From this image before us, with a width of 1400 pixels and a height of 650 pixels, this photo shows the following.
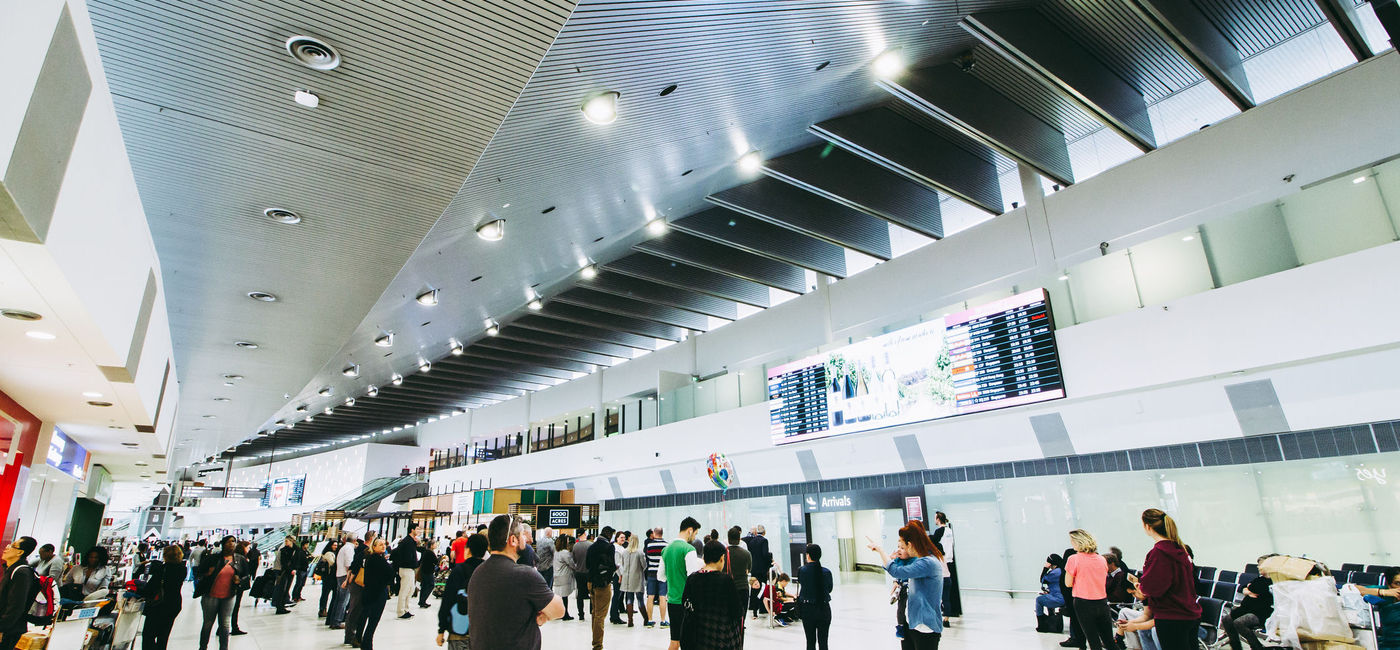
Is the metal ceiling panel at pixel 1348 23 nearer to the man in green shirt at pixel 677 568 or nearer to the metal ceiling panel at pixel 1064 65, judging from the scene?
the metal ceiling panel at pixel 1064 65

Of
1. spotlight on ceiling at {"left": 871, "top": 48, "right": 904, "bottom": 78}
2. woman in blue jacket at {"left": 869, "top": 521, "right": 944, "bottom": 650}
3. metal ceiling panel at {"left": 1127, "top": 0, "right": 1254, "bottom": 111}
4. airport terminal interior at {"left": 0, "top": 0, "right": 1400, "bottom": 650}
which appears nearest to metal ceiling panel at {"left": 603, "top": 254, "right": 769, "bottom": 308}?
airport terminal interior at {"left": 0, "top": 0, "right": 1400, "bottom": 650}

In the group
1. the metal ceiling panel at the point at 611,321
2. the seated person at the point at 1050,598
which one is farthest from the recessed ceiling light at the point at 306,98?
the metal ceiling panel at the point at 611,321

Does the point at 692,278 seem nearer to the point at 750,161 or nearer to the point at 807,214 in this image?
the point at 807,214

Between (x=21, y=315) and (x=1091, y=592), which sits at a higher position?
(x=21, y=315)

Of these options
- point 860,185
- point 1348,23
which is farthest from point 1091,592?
point 1348,23

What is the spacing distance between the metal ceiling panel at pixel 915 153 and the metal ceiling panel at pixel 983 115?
593 millimetres

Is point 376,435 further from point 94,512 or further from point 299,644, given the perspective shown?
point 299,644

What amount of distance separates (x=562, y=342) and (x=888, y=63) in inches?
534

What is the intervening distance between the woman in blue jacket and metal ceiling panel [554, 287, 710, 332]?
11.3 metres

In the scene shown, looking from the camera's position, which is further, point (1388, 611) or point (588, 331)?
point (588, 331)

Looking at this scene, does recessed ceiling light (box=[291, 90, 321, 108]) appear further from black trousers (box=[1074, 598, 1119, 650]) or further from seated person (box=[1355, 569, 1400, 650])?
seated person (box=[1355, 569, 1400, 650])

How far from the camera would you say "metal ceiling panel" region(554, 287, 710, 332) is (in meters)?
15.1

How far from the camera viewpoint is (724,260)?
13.8 metres

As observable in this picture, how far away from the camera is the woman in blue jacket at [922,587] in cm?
446
